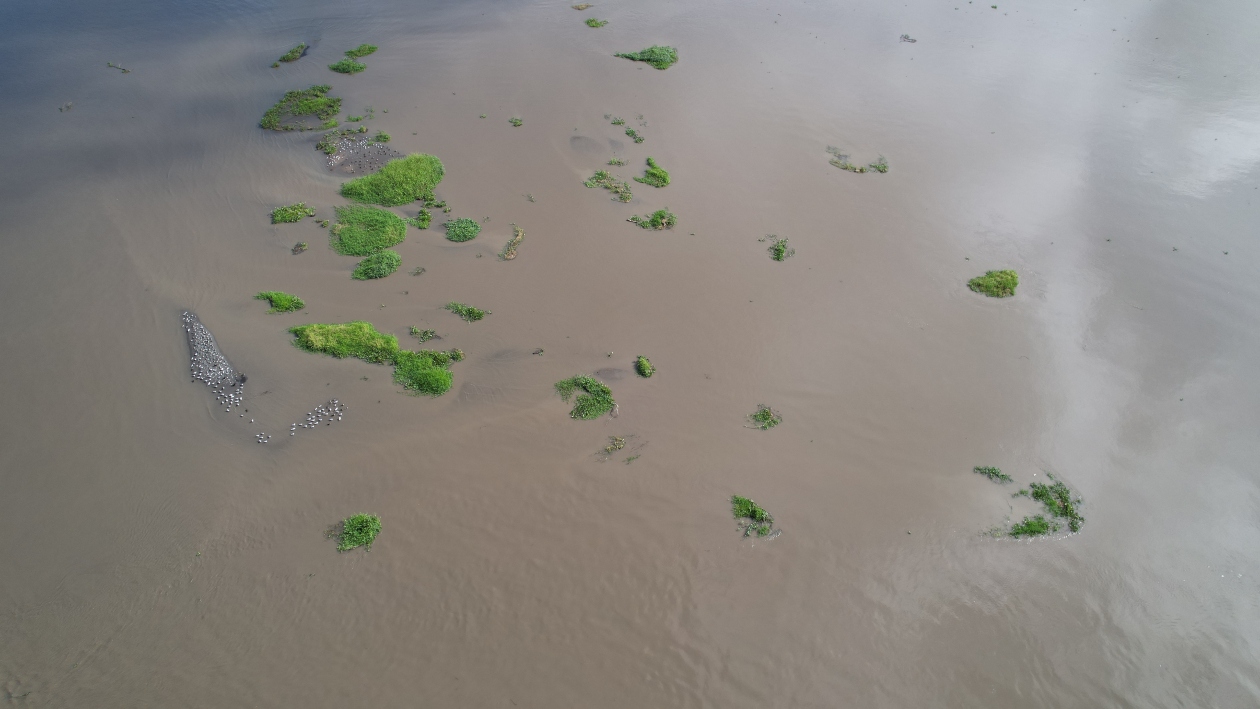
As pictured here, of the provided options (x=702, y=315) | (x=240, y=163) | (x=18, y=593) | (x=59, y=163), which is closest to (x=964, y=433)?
(x=702, y=315)

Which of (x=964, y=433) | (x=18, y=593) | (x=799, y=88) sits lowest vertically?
(x=18, y=593)

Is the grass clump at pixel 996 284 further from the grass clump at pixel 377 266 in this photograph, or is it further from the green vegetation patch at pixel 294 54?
the green vegetation patch at pixel 294 54

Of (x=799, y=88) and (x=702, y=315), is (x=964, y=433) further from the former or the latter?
(x=799, y=88)

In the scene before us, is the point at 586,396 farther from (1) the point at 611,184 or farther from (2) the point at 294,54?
(2) the point at 294,54

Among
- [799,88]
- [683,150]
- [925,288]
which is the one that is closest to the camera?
[925,288]

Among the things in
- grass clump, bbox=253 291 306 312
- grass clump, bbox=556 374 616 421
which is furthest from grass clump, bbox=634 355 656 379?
grass clump, bbox=253 291 306 312

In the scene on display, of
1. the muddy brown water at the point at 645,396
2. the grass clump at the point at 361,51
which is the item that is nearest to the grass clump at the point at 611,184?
the muddy brown water at the point at 645,396
